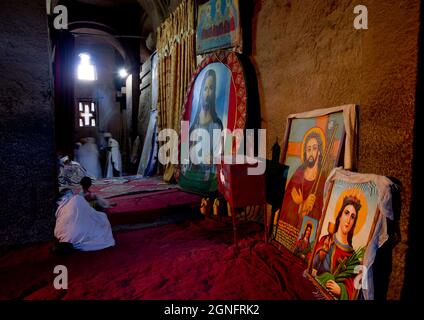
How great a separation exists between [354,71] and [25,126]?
3.52 metres

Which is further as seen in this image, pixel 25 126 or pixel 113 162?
pixel 113 162

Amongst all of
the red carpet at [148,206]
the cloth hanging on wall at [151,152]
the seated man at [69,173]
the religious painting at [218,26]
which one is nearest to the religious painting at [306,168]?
the red carpet at [148,206]

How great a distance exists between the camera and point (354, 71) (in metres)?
2.45

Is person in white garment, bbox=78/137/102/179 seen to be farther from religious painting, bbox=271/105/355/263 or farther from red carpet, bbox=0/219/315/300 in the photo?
religious painting, bbox=271/105/355/263

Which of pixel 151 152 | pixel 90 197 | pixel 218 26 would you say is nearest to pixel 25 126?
pixel 90 197

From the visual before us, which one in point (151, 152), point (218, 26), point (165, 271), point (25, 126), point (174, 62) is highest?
point (218, 26)

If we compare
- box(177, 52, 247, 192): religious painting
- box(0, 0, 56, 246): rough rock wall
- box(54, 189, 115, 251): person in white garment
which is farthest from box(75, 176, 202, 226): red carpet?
box(0, 0, 56, 246): rough rock wall

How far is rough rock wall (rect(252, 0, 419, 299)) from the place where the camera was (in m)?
1.93

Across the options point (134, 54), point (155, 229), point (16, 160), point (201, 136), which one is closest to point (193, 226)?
point (155, 229)

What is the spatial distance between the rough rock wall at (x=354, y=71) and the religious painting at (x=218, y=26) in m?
0.50

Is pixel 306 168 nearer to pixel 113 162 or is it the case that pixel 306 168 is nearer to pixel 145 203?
pixel 145 203

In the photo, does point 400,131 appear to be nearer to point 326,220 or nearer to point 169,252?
point 326,220

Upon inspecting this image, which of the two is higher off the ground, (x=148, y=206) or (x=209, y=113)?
(x=209, y=113)

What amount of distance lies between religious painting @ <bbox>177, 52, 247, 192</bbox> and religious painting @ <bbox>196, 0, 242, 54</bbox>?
218 mm
